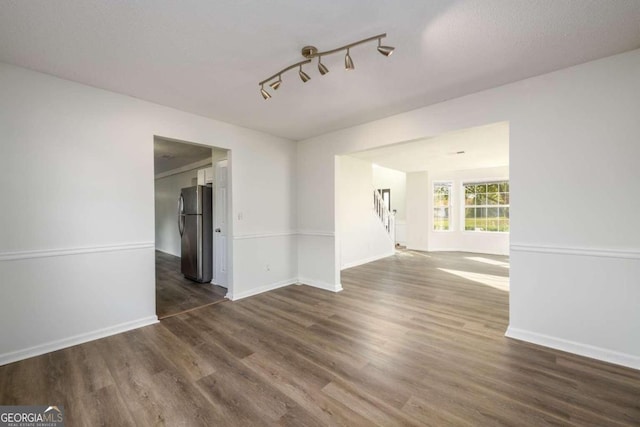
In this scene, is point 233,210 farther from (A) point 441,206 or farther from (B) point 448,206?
(B) point 448,206

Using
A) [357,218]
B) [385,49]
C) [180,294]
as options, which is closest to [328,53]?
[385,49]

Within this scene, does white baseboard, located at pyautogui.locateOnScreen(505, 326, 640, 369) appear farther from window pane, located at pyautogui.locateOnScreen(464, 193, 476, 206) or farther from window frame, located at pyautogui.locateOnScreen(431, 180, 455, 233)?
window pane, located at pyautogui.locateOnScreen(464, 193, 476, 206)

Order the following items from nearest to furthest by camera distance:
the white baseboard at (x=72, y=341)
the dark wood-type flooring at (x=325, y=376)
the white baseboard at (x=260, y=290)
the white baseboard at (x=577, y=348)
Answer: the dark wood-type flooring at (x=325, y=376), the white baseboard at (x=577, y=348), the white baseboard at (x=72, y=341), the white baseboard at (x=260, y=290)

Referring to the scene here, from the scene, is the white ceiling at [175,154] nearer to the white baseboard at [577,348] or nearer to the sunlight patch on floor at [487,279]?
the white baseboard at [577,348]

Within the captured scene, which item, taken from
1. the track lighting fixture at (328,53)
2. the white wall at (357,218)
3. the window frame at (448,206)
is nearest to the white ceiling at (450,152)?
the white wall at (357,218)

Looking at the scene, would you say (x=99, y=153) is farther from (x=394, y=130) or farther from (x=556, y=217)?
(x=556, y=217)

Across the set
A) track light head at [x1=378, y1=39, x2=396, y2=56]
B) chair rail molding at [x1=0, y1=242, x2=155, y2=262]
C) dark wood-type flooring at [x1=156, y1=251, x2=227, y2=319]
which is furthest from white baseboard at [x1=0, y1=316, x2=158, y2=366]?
track light head at [x1=378, y1=39, x2=396, y2=56]

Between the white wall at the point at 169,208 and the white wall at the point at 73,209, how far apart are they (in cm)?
403

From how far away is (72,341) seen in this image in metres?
2.47

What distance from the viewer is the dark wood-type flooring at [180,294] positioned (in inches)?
136

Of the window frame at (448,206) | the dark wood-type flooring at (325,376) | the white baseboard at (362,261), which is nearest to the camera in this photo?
the dark wood-type flooring at (325,376)

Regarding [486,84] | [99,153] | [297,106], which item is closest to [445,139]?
[486,84]

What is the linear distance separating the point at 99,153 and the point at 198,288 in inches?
99.6

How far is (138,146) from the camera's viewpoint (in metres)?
2.92
